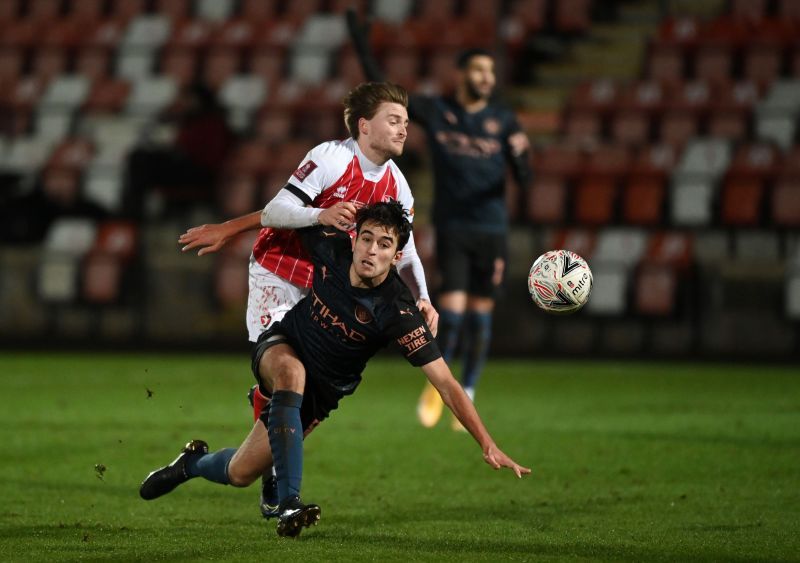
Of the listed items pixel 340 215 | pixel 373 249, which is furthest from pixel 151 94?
pixel 373 249

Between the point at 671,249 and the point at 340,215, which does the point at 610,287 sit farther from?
the point at 340,215

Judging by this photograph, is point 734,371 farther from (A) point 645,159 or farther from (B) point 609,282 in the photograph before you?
(A) point 645,159

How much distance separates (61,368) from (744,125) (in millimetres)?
8135

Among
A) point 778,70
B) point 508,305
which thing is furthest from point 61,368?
point 778,70

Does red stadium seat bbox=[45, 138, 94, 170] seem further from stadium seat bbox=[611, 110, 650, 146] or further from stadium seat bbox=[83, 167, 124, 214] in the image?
stadium seat bbox=[611, 110, 650, 146]

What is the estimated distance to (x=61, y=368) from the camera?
1294 cm

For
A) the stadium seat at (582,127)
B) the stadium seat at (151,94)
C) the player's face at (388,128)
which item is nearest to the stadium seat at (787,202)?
the stadium seat at (582,127)

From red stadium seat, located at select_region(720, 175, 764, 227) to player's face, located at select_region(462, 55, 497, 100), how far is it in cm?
634

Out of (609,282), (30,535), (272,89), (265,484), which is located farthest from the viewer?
Answer: (272,89)

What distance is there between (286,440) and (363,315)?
551 millimetres

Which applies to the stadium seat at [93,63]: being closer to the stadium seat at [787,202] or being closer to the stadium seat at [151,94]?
the stadium seat at [151,94]

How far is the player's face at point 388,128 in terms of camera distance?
5445 millimetres

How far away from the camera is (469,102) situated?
29.1ft

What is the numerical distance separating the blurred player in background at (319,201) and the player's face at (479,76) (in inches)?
122
